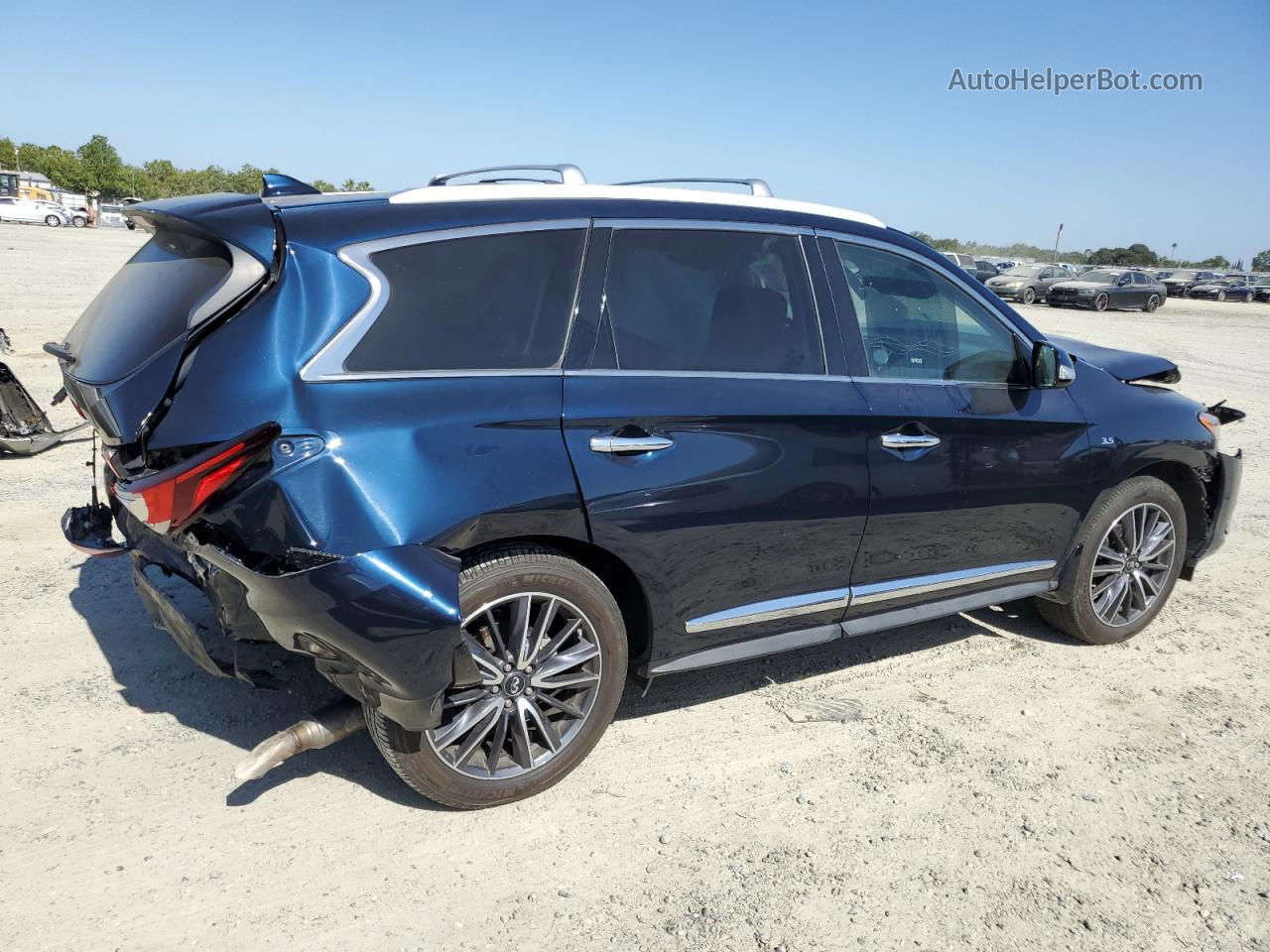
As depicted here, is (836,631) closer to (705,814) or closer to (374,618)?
(705,814)

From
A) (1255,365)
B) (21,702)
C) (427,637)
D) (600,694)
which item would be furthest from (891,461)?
(1255,365)

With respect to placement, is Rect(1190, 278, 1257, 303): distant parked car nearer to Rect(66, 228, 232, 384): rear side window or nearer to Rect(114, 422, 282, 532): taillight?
Rect(66, 228, 232, 384): rear side window

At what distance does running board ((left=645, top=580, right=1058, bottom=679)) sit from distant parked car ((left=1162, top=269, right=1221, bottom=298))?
50863mm

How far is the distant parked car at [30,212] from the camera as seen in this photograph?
45.8m

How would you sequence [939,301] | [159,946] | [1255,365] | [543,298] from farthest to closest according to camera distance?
[1255,365], [939,301], [543,298], [159,946]

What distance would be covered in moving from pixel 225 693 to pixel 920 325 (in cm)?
318

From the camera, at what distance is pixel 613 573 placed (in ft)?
11.3

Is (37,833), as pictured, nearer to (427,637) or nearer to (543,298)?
(427,637)

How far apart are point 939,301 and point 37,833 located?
3.78 meters

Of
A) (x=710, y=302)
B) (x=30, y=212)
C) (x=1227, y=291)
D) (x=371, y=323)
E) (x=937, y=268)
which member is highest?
(x=1227, y=291)

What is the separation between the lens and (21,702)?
3750mm

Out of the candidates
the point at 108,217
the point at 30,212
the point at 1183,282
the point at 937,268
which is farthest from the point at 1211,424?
the point at 108,217

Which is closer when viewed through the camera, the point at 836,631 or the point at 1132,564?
the point at 836,631

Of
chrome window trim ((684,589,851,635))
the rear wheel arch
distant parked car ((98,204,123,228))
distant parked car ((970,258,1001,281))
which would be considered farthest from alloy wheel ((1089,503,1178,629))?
distant parked car ((98,204,123,228))
